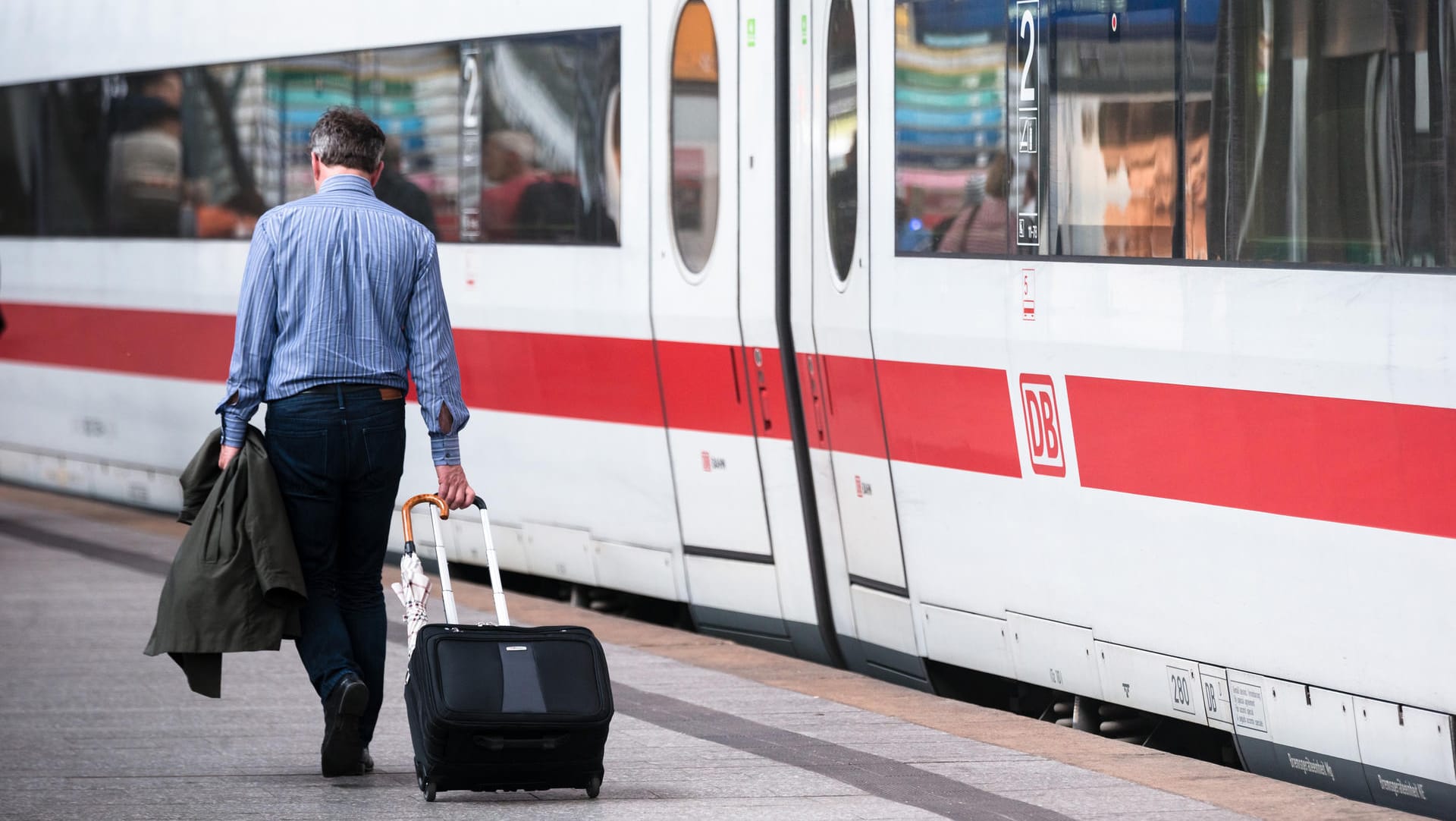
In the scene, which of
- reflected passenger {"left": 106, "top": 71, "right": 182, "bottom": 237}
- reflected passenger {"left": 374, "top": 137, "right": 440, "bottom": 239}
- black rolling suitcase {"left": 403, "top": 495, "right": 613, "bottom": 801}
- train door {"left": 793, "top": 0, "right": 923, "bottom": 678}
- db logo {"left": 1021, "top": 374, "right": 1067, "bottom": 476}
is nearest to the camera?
black rolling suitcase {"left": 403, "top": 495, "right": 613, "bottom": 801}

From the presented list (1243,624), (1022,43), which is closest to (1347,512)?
(1243,624)

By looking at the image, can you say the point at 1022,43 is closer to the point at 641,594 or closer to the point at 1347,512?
the point at 1347,512

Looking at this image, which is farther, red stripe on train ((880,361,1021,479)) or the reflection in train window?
red stripe on train ((880,361,1021,479))

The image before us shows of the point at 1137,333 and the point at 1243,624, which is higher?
the point at 1137,333

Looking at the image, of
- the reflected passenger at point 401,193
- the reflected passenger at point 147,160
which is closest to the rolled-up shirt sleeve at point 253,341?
the reflected passenger at point 401,193

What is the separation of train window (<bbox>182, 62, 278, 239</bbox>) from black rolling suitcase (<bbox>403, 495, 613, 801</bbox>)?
7.68 m

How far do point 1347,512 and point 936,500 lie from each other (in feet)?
6.88

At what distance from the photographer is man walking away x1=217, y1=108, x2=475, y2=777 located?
6094 mm

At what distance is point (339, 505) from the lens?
6.22 metres

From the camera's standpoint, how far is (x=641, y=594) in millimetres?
10742

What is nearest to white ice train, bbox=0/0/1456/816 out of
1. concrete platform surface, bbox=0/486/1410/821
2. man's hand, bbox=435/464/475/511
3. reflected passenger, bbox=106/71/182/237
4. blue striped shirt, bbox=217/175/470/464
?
concrete platform surface, bbox=0/486/1410/821

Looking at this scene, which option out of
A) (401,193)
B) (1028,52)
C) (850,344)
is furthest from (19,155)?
(1028,52)

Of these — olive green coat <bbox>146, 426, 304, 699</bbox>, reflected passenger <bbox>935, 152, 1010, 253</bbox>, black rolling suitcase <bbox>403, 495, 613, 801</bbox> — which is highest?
reflected passenger <bbox>935, 152, 1010, 253</bbox>

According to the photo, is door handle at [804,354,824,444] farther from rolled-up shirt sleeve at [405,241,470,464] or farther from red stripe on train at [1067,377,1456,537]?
rolled-up shirt sleeve at [405,241,470,464]
